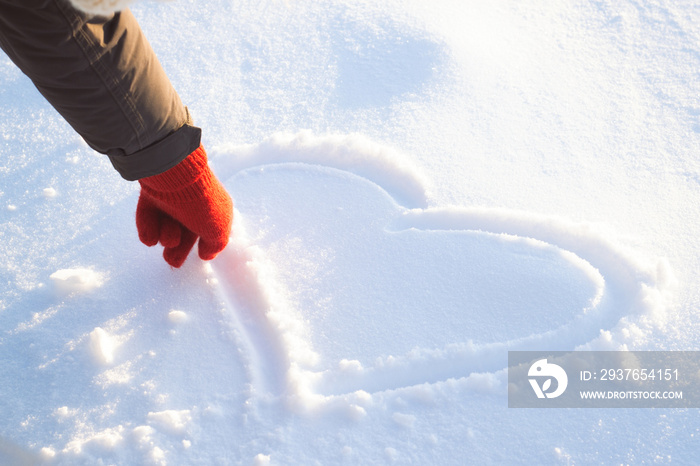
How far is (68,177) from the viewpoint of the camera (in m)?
1.51

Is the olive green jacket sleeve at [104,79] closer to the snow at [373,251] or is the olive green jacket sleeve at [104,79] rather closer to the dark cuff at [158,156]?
the dark cuff at [158,156]

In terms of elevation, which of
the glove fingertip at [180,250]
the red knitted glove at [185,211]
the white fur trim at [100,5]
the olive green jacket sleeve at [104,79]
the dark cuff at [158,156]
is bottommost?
the glove fingertip at [180,250]

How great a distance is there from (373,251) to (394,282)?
10 centimetres

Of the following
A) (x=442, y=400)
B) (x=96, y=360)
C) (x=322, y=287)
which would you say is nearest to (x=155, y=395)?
(x=96, y=360)

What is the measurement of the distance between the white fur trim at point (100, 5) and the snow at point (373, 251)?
687 millimetres

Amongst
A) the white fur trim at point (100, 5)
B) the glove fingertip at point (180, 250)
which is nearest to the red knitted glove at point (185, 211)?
the glove fingertip at point (180, 250)

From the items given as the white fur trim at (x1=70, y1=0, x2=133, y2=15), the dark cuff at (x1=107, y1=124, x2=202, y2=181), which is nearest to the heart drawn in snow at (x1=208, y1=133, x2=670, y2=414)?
the dark cuff at (x1=107, y1=124, x2=202, y2=181)

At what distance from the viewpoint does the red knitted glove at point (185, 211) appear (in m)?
1.20

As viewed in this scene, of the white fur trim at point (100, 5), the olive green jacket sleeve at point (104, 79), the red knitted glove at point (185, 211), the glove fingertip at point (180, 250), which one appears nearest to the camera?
the white fur trim at point (100, 5)

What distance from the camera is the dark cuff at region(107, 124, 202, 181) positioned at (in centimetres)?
108

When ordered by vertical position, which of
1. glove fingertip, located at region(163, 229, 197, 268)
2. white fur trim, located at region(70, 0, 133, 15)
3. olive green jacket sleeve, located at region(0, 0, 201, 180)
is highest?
white fur trim, located at region(70, 0, 133, 15)

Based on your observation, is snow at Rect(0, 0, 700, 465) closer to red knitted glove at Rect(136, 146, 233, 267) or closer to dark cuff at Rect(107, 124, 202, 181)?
red knitted glove at Rect(136, 146, 233, 267)

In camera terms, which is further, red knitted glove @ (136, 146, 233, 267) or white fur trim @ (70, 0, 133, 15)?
red knitted glove @ (136, 146, 233, 267)

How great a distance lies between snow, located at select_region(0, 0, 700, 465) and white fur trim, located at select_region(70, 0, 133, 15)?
687 millimetres
